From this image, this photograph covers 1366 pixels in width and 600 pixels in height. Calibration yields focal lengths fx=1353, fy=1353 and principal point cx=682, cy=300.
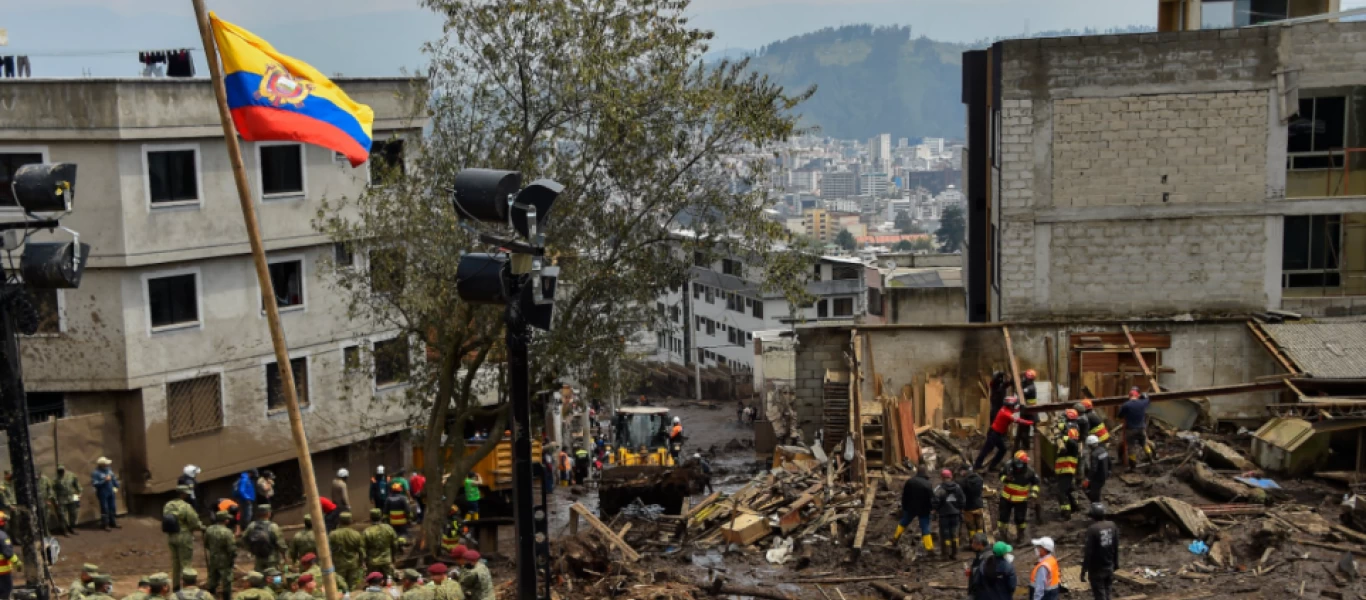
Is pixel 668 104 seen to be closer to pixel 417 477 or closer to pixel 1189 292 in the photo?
pixel 417 477

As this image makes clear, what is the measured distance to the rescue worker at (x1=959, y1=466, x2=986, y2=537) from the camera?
802 inches

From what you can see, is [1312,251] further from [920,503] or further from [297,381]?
[297,381]

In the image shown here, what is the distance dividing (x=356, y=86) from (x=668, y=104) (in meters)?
13.2

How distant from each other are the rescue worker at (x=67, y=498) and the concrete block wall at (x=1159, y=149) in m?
22.0

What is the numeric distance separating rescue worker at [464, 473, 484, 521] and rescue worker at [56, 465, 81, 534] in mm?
7455

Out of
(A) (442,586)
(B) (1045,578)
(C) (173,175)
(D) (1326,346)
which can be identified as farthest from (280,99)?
(D) (1326,346)

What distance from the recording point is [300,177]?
32594 mm

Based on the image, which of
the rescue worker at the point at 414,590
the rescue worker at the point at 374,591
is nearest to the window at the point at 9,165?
the rescue worker at the point at 374,591

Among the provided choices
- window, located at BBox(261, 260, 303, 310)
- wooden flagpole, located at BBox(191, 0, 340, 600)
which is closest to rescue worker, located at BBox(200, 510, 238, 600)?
wooden flagpole, located at BBox(191, 0, 340, 600)

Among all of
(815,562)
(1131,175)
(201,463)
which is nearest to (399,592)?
(815,562)

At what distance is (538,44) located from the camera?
871 inches

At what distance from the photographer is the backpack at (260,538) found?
1908 cm

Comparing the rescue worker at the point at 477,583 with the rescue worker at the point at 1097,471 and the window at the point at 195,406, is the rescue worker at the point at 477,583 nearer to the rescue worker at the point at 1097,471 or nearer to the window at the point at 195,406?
the rescue worker at the point at 1097,471

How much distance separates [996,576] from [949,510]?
139 inches
